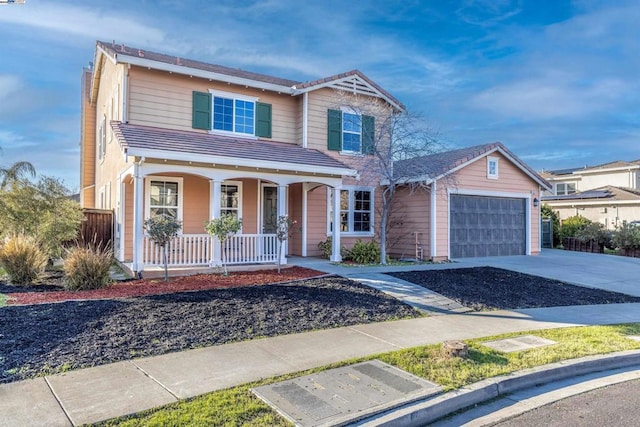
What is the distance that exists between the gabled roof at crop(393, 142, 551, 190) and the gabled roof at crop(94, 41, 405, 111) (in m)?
2.35

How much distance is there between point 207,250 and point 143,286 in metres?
2.57

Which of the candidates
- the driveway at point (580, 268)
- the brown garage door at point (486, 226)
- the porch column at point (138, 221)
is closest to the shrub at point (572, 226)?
the driveway at point (580, 268)

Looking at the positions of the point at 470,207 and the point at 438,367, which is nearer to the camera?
the point at 438,367

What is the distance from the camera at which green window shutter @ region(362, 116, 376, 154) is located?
14576 millimetres

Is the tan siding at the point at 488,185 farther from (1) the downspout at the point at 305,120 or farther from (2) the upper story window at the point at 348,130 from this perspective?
(1) the downspout at the point at 305,120

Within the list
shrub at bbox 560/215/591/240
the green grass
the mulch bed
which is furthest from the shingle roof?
shrub at bbox 560/215/591/240

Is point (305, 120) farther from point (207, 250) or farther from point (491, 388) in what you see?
point (491, 388)

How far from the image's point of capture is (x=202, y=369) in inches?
187

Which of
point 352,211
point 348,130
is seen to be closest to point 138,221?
point 352,211

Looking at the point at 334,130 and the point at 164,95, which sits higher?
the point at 164,95

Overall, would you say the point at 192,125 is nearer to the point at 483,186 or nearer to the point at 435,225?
the point at 435,225

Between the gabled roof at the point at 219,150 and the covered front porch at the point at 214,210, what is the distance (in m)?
0.31

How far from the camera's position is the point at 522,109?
24719mm

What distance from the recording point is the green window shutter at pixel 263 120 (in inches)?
579
